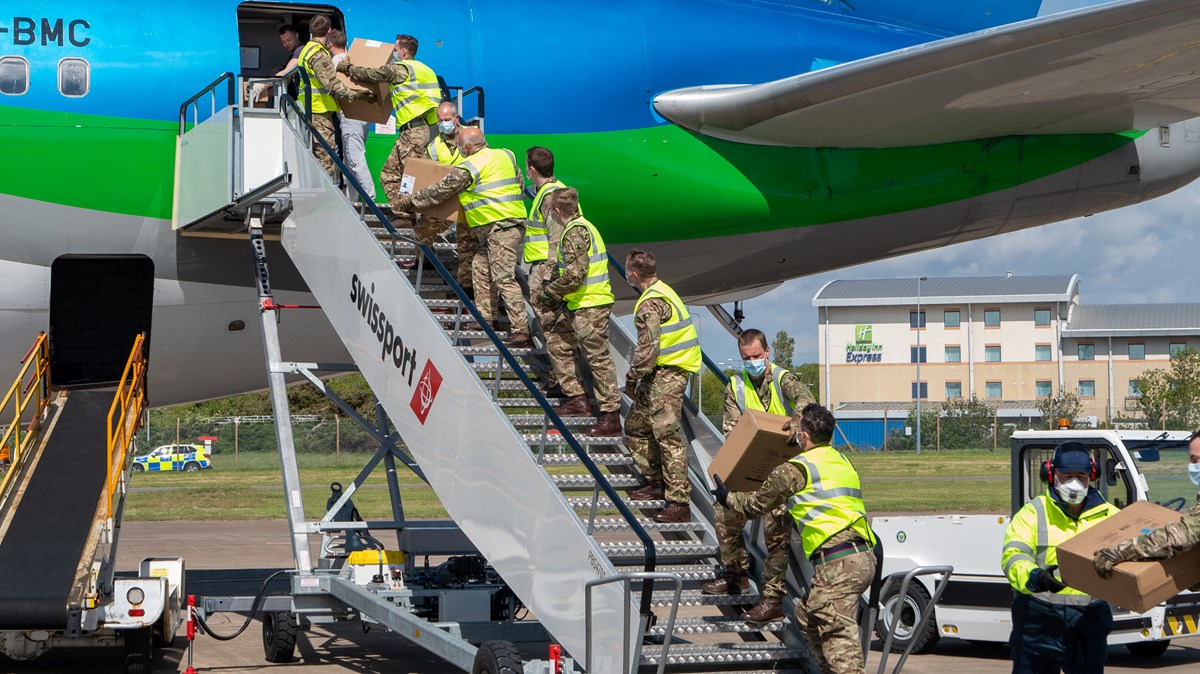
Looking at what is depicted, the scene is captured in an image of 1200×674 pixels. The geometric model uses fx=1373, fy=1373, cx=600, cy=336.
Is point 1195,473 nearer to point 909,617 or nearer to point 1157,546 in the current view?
point 1157,546

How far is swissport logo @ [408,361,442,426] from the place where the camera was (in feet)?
33.6

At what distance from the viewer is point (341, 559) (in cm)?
1285

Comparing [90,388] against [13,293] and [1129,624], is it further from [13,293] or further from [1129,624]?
[1129,624]

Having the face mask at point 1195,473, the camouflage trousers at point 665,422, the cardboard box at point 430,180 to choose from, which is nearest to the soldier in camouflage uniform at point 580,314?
the camouflage trousers at point 665,422

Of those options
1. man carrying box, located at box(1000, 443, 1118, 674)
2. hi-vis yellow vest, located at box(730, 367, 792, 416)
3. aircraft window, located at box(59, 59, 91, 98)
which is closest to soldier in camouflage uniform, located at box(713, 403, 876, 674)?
man carrying box, located at box(1000, 443, 1118, 674)

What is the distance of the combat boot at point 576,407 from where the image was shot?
10367 millimetres

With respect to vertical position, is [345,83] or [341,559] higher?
[345,83]

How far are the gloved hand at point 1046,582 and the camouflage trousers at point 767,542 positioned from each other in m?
1.51

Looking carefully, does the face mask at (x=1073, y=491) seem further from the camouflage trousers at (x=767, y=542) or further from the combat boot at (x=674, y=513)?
the combat boot at (x=674, y=513)

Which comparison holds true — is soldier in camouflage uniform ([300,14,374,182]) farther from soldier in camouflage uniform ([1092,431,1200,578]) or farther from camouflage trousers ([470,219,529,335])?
soldier in camouflage uniform ([1092,431,1200,578])

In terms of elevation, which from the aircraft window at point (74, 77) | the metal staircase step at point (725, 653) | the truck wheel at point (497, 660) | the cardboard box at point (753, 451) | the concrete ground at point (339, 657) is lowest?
the concrete ground at point (339, 657)

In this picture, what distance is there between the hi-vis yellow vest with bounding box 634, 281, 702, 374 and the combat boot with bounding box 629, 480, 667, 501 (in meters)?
0.87

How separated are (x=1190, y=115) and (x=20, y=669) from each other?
12.9 metres

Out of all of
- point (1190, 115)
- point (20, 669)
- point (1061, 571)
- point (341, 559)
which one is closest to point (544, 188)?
point (341, 559)
